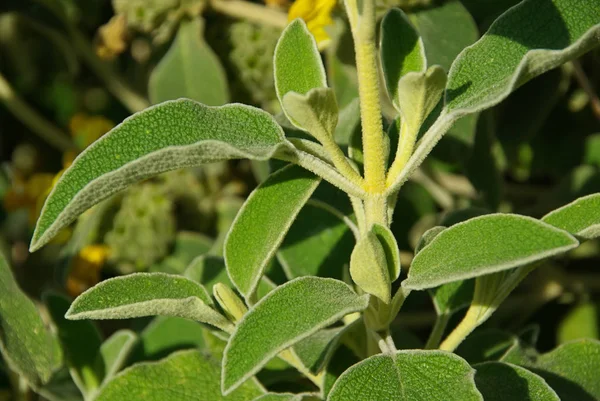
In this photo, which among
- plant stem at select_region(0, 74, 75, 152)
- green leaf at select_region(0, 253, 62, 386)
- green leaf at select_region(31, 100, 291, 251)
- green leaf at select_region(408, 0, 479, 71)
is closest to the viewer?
green leaf at select_region(31, 100, 291, 251)

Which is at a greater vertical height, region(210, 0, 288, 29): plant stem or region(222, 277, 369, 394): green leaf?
region(210, 0, 288, 29): plant stem

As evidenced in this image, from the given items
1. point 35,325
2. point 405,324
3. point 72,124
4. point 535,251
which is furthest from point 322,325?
point 72,124

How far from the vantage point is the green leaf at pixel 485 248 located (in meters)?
0.73

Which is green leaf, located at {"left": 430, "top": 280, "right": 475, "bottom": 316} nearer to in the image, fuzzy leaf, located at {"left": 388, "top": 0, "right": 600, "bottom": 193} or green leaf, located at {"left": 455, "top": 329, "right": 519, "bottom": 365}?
green leaf, located at {"left": 455, "top": 329, "right": 519, "bottom": 365}

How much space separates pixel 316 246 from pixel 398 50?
31 cm

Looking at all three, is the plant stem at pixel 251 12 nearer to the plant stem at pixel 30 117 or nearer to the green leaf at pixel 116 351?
the plant stem at pixel 30 117

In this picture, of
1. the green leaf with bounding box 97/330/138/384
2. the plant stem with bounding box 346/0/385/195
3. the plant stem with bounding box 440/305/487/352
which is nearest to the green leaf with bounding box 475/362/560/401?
the plant stem with bounding box 440/305/487/352

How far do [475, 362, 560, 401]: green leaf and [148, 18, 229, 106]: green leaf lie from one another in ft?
2.81

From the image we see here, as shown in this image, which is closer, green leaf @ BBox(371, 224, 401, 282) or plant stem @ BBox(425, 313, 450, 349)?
green leaf @ BBox(371, 224, 401, 282)

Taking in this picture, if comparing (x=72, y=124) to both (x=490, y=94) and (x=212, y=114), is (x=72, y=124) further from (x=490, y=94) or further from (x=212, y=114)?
(x=490, y=94)

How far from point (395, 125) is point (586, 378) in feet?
1.26

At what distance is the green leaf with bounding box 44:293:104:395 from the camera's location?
119cm

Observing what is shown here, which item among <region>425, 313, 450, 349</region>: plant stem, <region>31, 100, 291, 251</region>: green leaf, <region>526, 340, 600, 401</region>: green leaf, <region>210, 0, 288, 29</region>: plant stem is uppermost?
<region>31, 100, 291, 251</region>: green leaf

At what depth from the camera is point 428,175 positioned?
5.52ft
